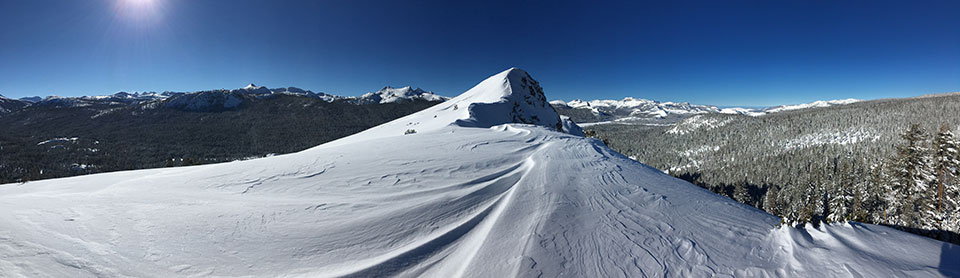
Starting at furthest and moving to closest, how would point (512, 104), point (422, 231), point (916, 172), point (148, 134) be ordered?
point (148, 134), point (512, 104), point (916, 172), point (422, 231)

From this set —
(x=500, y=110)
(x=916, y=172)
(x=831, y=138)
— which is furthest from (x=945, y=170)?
(x=831, y=138)

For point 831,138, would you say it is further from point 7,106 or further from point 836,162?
point 7,106

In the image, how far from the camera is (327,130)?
154 m

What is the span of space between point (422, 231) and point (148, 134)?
200878 millimetres

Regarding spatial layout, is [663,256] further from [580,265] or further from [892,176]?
[892,176]

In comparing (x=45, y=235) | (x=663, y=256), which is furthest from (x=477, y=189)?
(x=45, y=235)

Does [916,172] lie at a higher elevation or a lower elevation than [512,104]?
lower

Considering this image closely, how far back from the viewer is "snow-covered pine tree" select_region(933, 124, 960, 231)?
21891mm

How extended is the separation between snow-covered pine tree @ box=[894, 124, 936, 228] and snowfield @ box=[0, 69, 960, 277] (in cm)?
3531

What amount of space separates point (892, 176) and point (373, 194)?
160 ft

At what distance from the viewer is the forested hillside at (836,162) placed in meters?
23.2

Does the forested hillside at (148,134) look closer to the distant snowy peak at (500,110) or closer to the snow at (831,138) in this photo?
the distant snowy peak at (500,110)

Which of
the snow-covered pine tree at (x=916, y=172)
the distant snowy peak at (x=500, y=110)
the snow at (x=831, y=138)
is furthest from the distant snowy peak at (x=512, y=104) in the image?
the snow at (x=831, y=138)

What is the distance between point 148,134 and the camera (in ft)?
440
